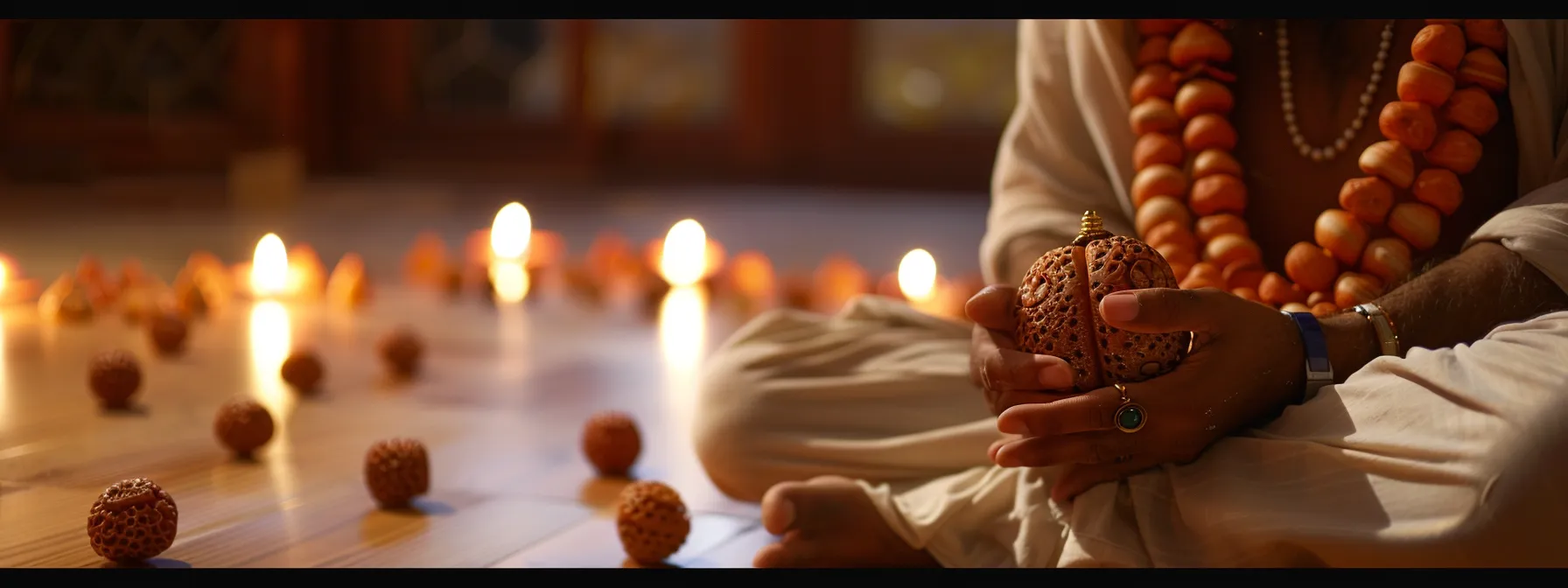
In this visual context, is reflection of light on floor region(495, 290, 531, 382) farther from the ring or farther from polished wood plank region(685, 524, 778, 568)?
the ring

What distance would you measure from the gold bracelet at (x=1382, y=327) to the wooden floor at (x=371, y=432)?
1.89ft

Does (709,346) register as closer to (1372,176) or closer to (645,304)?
(645,304)

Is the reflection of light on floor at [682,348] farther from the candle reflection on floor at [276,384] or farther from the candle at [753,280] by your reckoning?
the candle reflection on floor at [276,384]

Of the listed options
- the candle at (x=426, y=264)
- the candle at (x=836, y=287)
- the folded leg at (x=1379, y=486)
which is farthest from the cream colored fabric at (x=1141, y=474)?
the candle at (x=426, y=264)

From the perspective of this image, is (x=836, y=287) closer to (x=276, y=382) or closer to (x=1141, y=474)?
(x=276, y=382)

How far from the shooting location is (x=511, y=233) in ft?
11.4

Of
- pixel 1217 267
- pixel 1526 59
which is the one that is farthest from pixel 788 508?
pixel 1526 59

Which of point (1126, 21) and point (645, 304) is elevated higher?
point (1126, 21)

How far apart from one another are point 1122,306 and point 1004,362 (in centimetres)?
11

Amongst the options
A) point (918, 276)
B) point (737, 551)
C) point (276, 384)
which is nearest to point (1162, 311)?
point (737, 551)

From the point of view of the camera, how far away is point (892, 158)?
650 centimetres

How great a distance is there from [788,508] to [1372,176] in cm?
58

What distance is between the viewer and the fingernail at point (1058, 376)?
0.97 metres

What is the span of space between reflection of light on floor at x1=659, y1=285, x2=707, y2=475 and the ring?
672mm
